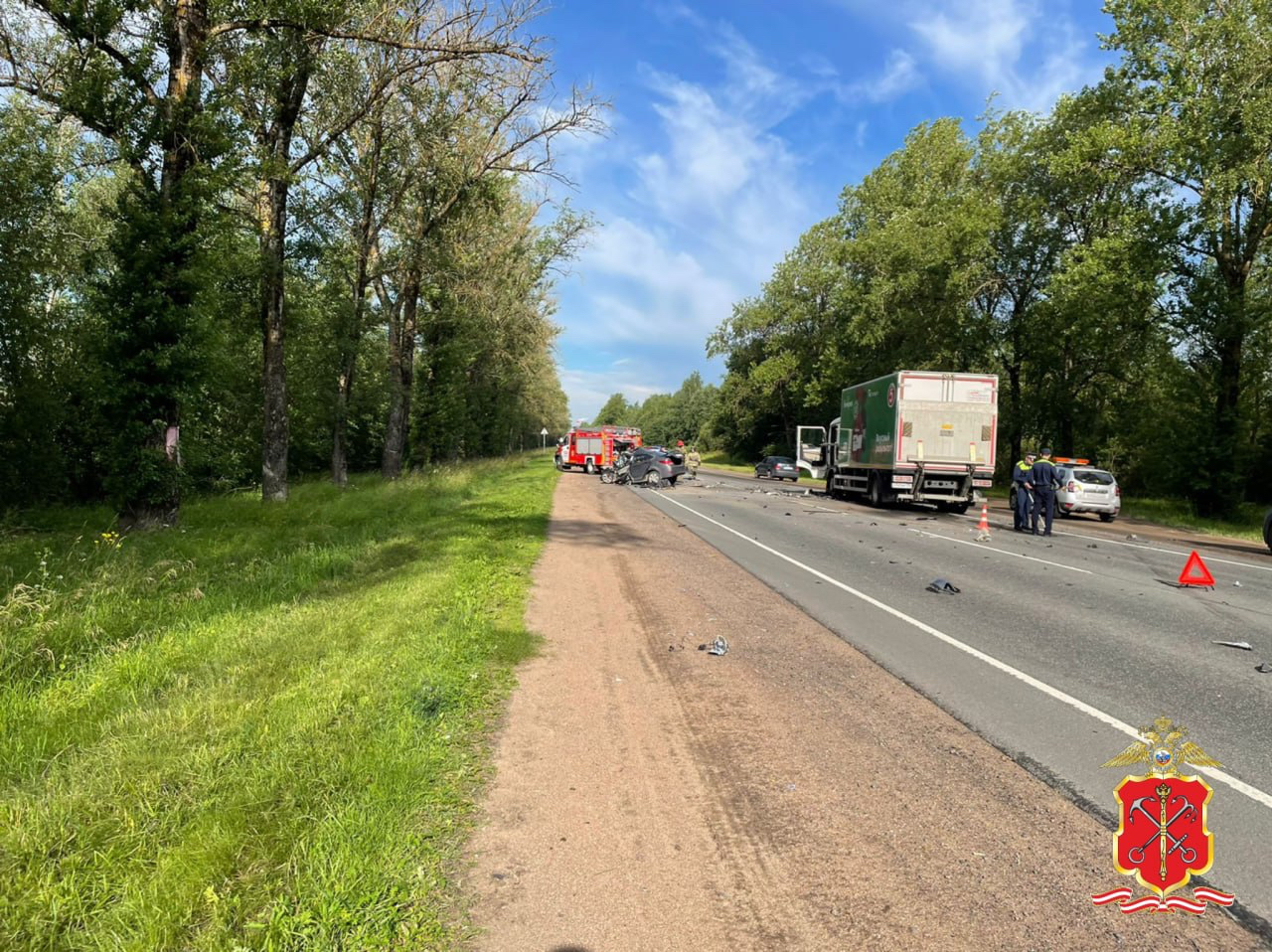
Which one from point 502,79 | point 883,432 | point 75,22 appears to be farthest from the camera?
point 883,432

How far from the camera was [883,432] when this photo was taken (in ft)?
69.9

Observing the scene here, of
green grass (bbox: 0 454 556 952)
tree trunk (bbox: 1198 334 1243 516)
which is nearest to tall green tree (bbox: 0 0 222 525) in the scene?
green grass (bbox: 0 454 556 952)

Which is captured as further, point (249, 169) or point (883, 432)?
point (883, 432)

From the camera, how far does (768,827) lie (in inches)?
134

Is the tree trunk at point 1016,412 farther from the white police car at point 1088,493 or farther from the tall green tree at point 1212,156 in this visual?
the white police car at point 1088,493

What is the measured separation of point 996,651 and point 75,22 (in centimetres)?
1471

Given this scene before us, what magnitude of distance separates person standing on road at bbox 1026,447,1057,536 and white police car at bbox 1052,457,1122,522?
5422 mm

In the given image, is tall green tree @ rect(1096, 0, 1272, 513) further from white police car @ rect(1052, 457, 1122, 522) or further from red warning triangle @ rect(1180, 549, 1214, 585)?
red warning triangle @ rect(1180, 549, 1214, 585)

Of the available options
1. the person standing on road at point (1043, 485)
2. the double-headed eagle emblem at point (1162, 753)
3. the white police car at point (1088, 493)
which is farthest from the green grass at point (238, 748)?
the white police car at point (1088, 493)

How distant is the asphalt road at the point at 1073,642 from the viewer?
3977 millimetres

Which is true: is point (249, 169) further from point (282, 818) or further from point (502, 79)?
point (282, 818)

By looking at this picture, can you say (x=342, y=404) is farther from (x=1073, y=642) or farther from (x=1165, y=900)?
(x=1165, y=900)

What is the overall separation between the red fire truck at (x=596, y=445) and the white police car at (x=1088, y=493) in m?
23.9

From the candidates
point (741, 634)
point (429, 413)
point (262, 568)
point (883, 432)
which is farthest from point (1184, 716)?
point (429, 413)
